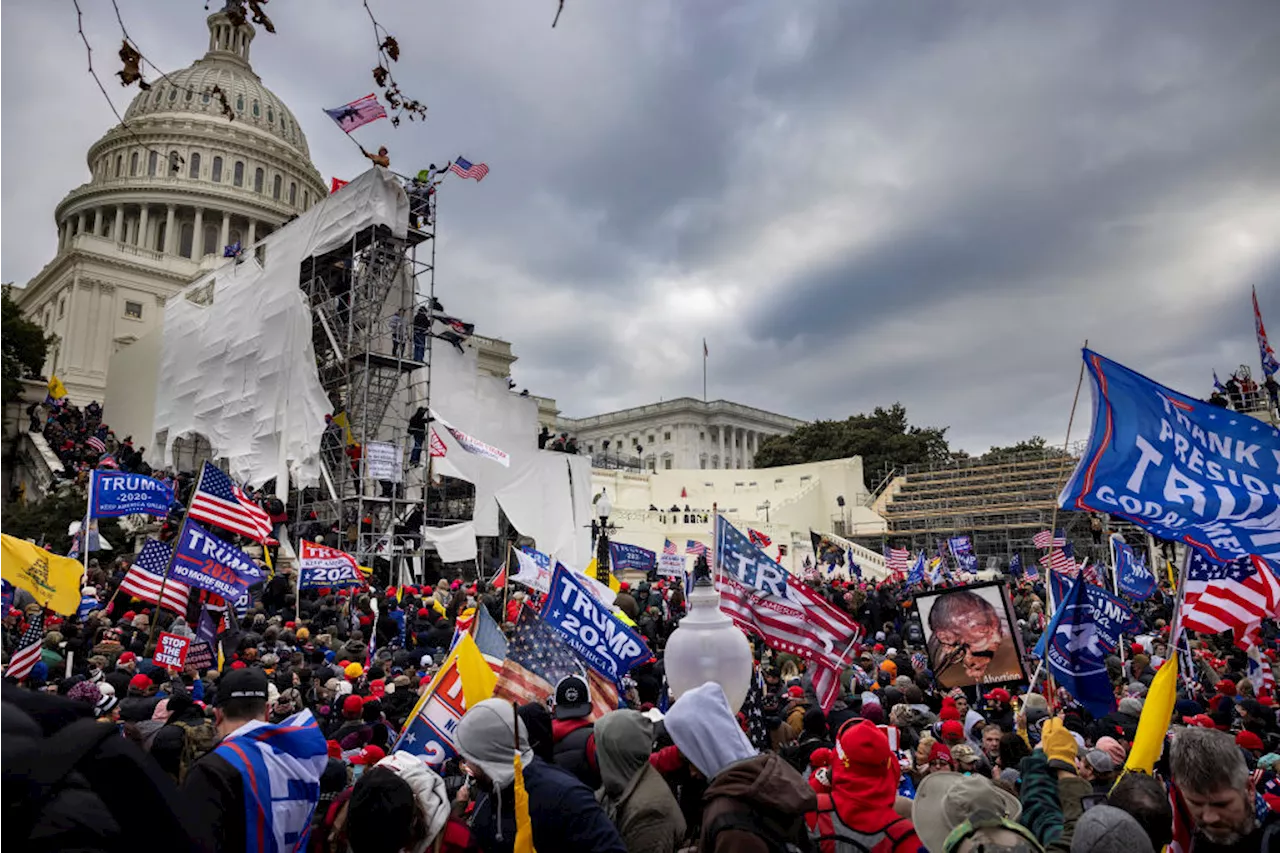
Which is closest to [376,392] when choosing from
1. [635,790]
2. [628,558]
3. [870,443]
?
[628,558]

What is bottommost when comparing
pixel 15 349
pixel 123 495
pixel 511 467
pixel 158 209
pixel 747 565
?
pixel 747 565

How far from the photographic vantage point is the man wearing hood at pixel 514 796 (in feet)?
9.48

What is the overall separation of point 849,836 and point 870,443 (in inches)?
2328

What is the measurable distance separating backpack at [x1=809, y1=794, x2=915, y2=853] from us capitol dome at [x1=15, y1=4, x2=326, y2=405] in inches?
2369

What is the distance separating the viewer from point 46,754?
1459 mm

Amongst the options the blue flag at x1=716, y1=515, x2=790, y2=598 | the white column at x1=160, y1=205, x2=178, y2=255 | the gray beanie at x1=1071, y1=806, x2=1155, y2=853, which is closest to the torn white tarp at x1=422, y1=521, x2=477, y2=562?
the blue flag at x1=716, y1=515, x2=790, y2=598

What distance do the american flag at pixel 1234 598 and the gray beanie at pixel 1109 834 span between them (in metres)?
6.11

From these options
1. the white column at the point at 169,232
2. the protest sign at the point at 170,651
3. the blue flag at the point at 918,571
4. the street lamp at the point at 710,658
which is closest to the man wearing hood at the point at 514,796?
the street lamp at the point at 710,658

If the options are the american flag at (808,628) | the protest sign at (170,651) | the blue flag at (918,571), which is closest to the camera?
the american flag at (808,628)

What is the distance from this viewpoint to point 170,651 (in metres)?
8.02

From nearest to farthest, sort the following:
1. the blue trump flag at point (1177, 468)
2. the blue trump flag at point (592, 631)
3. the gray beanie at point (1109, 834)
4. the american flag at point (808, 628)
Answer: the gray beanie at point (1109, 834) < the blue trump flag at point (1177, 468) < the blue trump flag at point (592, 631) < the american flag at point (808, 628)

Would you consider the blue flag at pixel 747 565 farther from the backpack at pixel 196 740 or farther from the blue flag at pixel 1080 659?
the backpack at pixel 196 740

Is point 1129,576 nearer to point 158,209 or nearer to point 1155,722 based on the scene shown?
point 1155,722

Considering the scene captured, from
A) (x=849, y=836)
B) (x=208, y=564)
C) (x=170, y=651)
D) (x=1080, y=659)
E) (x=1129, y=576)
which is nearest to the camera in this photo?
(x=849, y=836)
